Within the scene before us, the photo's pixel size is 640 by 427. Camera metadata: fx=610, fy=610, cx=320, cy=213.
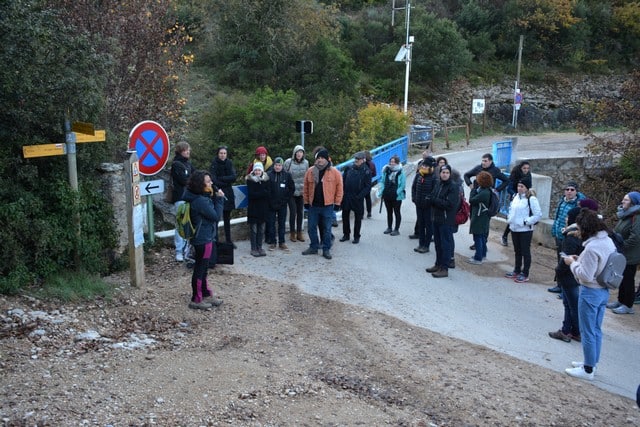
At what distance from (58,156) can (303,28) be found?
26020 millimetres

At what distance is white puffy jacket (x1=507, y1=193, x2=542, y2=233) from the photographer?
9.88 meters

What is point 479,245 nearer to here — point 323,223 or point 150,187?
point 323,223

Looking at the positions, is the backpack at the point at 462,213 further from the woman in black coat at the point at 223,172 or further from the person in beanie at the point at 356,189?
the woman in black coat at the point at 223,172

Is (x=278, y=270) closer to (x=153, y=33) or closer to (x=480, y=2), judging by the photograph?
(x=153, y=33)

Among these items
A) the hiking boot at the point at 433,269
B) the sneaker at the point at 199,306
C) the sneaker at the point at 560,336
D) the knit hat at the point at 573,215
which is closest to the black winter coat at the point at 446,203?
the hiking boot at the point at 433,269

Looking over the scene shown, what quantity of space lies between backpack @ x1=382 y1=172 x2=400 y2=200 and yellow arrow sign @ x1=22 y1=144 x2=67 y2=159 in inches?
248

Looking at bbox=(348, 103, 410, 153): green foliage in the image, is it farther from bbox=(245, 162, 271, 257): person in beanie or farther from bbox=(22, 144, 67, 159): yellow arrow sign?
bbox=(22, 144, 67, 159): yellow arrow sign

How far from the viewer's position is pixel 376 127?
23.5m

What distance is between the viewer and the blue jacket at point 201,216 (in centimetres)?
754

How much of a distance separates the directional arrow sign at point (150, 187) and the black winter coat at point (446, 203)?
14.1 ft

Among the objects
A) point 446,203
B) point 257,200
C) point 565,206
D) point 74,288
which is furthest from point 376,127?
point 74,288

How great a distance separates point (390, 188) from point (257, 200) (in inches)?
119

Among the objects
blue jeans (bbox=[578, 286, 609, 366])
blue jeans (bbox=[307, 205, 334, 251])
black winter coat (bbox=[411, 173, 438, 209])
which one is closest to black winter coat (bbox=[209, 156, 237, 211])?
blue jeans (bbox=[307, 205, 334, 251])

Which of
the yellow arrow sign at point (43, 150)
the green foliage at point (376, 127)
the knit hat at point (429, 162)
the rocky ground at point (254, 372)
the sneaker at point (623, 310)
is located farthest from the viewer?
the green foliage at point (376, 127)
